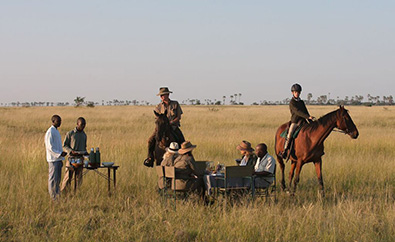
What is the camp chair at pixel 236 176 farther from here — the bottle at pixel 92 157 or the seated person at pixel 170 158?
the bottle at pixel 92 157

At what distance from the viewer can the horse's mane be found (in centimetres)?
875

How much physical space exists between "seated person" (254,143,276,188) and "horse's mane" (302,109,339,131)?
1.85 m

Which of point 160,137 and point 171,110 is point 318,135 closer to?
point 171,110

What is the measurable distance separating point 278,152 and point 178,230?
4664 mm

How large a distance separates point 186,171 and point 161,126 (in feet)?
5.30

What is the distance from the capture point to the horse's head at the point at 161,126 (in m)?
8.20

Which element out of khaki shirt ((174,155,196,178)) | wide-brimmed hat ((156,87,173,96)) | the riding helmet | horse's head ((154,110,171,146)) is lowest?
khaki shirt ((174,155,196,178))

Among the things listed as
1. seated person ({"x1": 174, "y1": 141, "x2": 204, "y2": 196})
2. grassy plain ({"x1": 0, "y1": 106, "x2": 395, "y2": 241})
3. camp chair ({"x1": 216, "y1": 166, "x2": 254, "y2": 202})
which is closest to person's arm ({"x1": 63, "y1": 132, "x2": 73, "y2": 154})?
grassy plain ({"x1": 0, "y1": 106, "x2": 395, "y2": 241})

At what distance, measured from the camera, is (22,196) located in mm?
7648

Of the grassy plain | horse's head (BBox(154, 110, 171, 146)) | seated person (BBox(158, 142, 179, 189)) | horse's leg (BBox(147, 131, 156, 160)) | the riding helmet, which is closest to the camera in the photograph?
the grassy plain

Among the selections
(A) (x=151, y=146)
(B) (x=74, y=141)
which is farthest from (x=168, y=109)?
(B) (x=74, y=141)

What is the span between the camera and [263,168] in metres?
7.48

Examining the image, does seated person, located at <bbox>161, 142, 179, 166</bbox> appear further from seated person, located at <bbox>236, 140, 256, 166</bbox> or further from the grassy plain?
seated person, located at <bbox>236, 140, 256, 166</bbox>

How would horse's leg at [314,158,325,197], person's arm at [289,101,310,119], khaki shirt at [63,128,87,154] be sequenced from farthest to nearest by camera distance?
person's arm at [289,101,310,119]
horse's leg at [314,158,325,197]
khaki shirt at [63,128,87,154]
